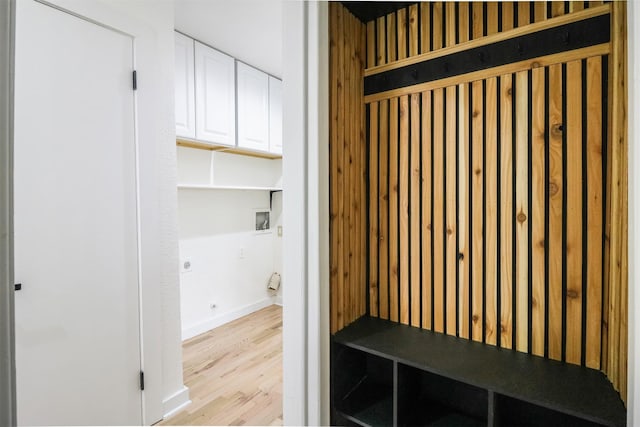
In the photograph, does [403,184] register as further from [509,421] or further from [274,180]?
[274,180]

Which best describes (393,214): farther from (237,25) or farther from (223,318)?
(223,318)

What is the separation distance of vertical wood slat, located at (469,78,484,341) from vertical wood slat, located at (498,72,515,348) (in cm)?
7

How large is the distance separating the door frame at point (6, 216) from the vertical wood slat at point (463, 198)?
137cm

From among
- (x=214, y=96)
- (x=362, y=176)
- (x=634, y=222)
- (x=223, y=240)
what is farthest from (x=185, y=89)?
(x=634, y=222)

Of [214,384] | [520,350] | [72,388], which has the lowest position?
[214,384]

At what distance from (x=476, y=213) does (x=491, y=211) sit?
55mm

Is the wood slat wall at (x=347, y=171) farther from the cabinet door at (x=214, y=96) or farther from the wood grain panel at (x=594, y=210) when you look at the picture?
the cabinet door at (x=214, y=96)

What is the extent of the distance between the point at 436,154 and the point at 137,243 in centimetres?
165

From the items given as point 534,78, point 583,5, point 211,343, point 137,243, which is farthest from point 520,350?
point 211,343

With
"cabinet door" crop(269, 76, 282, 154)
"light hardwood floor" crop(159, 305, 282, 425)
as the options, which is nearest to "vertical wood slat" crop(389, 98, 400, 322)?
"light hardwood floor" crop(159, 305, 282, 425)

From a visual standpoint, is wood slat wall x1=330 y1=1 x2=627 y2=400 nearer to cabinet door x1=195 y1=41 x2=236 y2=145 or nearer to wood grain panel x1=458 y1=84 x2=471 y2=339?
wood grain panel x1=458 y1=84 x2=471 y2=339

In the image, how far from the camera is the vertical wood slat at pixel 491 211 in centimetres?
128

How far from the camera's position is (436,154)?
142 centimetres

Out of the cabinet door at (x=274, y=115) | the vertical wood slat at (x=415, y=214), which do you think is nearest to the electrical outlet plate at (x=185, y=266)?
the cabinet door at (x=274, y=115)
